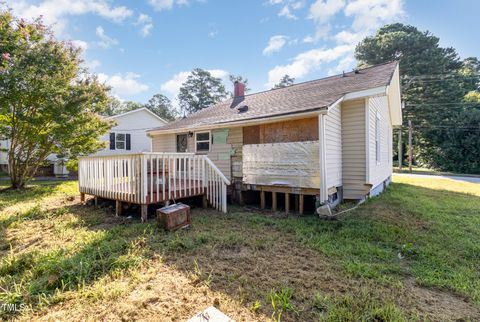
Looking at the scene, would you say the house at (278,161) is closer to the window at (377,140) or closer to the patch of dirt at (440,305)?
the window at (377,140)

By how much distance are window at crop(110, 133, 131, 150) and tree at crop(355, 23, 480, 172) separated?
2779cm

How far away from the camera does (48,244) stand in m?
3.91

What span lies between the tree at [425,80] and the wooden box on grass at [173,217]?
26225 mm

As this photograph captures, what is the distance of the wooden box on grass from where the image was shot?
4.41 m

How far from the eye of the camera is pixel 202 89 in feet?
125

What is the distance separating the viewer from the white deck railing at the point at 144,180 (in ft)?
16.4

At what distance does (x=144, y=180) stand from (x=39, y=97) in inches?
298

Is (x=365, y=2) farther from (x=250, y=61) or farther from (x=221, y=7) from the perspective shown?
(x=250, y=61)

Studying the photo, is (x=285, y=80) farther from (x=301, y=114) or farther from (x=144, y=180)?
(x=144, y=180)

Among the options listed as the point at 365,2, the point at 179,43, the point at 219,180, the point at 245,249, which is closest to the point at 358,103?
the point at 365,2

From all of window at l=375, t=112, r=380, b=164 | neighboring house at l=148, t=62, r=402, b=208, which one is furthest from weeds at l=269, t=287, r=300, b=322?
window at l=375, t=112, r=380, b=164

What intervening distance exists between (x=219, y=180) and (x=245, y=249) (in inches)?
112

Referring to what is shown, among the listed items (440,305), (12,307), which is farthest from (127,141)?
(440,305)

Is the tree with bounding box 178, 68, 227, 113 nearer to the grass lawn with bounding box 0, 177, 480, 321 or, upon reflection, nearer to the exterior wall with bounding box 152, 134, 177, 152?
the exterior wall with bounding box 152, 134, 177, 152
